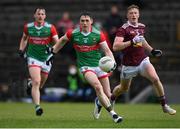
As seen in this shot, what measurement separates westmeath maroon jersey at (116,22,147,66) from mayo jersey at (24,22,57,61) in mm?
2265

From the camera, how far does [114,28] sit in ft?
87.5

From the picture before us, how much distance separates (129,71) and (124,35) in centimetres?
87

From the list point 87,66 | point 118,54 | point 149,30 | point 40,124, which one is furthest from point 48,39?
point 149,30

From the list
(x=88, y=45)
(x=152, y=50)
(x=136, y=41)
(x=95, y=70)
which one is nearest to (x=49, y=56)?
(x=88, y=45)

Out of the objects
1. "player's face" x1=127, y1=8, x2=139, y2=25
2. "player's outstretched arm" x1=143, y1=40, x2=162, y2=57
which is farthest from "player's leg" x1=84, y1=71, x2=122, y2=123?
"player's face" x1=127, y1=8, x2=139, y2=25

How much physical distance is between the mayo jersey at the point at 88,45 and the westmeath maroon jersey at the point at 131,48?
562mm

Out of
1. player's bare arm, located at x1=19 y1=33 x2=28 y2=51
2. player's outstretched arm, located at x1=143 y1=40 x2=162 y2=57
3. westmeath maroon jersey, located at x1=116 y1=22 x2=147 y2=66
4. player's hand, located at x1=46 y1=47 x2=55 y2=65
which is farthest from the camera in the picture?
player's bare arm, located at x1=19 y1=33 x2=28 y2=51

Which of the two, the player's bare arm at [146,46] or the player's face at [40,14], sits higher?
the player's face at [40,14]

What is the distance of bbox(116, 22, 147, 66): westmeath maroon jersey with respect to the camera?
53.4ft

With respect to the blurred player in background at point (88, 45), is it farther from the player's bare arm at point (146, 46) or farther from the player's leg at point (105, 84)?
the player's bare arm at point (146, 46)

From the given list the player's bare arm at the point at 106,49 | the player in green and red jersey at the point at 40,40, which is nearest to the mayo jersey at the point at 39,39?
the player in green and red jersey at the point at 40,40

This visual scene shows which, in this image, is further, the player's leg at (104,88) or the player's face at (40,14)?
the player's face at (40,14)

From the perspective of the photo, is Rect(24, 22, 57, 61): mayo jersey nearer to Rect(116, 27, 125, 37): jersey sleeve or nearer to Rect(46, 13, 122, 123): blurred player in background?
Rect(46, 13, 122, 123): blurred player in background

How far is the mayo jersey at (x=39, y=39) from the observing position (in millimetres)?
17812
